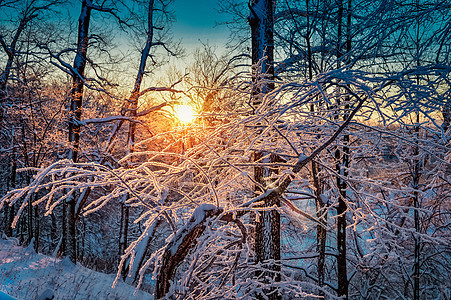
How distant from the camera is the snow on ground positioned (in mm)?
5429

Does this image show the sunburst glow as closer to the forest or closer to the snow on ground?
the forest

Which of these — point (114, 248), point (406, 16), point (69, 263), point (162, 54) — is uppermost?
point (162, 54)

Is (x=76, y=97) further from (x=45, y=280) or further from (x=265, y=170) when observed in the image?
(x=265, y=170)

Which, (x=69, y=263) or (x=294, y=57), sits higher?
(x=294, y=57)

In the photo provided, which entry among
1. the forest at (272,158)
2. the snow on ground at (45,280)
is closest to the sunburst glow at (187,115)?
the forest at (272,158)

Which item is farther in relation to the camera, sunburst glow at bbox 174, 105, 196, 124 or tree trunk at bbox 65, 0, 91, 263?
tree trunk at bbox 65, 0, 91, 263

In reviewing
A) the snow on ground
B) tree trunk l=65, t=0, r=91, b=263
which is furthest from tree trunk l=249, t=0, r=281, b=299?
tree trunk l=65, t=0, r=91, b=263

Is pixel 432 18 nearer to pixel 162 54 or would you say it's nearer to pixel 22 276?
pixel 22 276

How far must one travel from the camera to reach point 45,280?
20.4 feet

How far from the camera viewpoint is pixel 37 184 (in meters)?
1.70

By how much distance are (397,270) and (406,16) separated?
39.0 ft

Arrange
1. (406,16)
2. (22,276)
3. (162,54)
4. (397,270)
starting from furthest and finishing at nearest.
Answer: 1. (162,54)
2. (397,270)
3. (22,276)
4. (406,16)

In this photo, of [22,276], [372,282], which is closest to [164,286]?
[22,276]

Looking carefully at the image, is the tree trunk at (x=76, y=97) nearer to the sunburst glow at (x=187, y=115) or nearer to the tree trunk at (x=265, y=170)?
the sunburst glow at (x=187, y=115)
